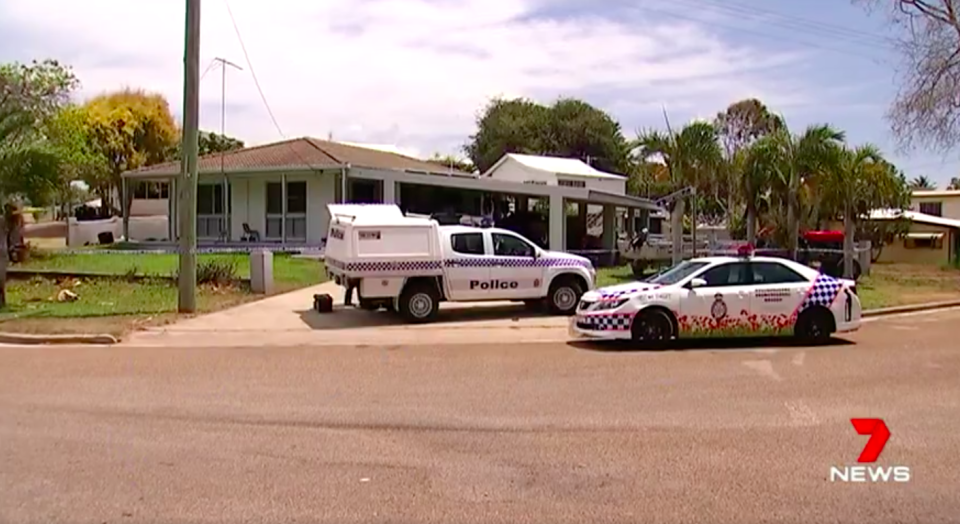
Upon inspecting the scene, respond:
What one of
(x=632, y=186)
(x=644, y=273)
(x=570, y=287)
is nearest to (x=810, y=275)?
(x=570, y=287)

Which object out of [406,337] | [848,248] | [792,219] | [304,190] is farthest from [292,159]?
[406,337]

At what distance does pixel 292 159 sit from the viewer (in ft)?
116

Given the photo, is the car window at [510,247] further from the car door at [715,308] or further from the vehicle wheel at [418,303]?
the car door at [715,308]

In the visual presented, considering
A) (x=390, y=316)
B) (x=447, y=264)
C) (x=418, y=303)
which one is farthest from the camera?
(x=390, y=316)

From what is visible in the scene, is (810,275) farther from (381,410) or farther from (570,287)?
(381,410)

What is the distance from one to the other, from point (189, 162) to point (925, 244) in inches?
1470

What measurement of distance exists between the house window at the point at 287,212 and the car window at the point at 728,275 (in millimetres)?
22582

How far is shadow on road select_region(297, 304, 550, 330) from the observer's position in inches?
740

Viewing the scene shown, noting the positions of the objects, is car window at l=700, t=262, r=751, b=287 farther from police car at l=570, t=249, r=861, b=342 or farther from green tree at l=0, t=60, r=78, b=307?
green tree at l=0, t=60, r=78, b=307

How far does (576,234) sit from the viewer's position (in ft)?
136

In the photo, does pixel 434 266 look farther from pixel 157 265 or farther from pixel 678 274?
pixel 157 265

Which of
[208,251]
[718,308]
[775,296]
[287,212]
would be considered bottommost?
[718,308]

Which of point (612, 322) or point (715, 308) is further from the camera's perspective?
point (715, 308)

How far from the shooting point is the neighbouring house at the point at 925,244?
147ft
